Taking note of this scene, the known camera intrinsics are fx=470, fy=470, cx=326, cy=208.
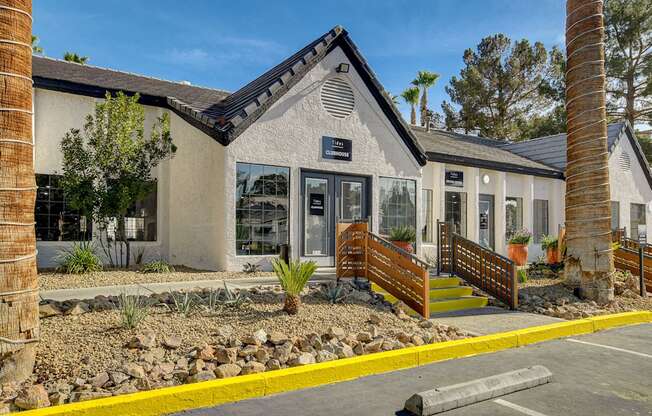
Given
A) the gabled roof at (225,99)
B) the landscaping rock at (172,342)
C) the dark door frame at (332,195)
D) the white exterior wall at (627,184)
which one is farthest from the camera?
the white exterior wall at (627,184)

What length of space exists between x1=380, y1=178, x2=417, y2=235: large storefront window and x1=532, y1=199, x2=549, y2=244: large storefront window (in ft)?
28.9

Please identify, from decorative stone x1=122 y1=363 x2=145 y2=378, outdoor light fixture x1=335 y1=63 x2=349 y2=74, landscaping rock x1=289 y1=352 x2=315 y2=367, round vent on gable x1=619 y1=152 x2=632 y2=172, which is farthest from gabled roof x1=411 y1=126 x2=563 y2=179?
decorative stone x1=122 y1=363 x2=145 y2=378

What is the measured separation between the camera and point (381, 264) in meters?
8.95

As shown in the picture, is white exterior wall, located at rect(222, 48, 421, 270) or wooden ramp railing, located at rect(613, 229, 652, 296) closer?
white exterior wall, located at rect(222, 48, 421, 270)

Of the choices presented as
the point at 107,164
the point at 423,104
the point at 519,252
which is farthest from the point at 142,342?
the point at 423,104

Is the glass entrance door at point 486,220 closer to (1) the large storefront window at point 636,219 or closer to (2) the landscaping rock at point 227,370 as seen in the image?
(1) the large storefront window at point 636,219

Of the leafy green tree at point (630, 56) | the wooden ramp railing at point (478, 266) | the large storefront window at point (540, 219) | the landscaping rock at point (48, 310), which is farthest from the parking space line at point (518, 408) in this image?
the leafy green tree at point (630, 56)

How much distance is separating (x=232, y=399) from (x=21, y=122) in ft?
11.3

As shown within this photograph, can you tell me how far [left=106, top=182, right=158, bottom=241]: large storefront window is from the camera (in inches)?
502

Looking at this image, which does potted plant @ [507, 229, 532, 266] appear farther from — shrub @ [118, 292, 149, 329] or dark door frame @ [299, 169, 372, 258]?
shrub @ [118, 292, 149, 329]

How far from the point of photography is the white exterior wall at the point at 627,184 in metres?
22.3

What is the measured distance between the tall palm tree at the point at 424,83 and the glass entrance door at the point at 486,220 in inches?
875

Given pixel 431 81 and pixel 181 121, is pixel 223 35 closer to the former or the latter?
pixel 181 121

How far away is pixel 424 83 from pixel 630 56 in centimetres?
1479
